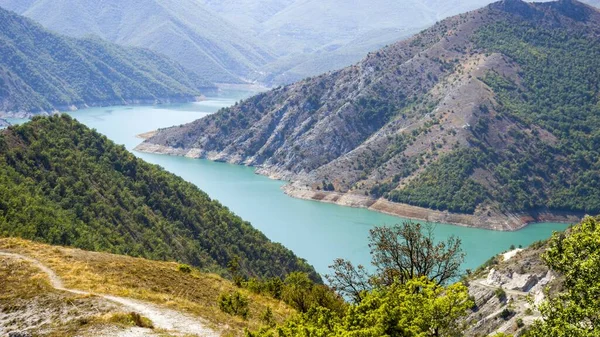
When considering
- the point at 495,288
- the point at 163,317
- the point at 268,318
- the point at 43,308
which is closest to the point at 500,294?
the point at 495,288

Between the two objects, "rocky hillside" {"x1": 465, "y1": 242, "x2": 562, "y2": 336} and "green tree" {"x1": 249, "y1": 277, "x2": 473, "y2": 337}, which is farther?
"rocky hillside" {"x1": 465, "y1": 242, "x2": 562, "y2": 336}

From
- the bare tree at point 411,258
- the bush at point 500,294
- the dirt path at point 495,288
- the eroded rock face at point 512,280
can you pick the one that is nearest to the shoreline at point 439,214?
the dirt path at point 495,288

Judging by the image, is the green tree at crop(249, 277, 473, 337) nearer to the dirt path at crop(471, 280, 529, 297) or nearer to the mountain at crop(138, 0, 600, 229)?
the dirt path at crop(471, 280, 529, 297)

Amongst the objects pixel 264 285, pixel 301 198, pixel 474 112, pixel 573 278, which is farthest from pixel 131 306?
pixel 474 112

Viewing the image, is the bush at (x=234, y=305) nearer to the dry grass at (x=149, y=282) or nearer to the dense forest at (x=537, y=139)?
the dry grass at (x=149, y=282)

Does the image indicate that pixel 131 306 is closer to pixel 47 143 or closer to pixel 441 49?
pixel 47 143

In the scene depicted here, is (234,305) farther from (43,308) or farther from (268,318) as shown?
(43,308)

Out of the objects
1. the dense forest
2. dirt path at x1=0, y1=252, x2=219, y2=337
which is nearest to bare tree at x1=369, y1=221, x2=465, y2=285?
dirt path at x1=0, y1=252, x2=219, y2=337
